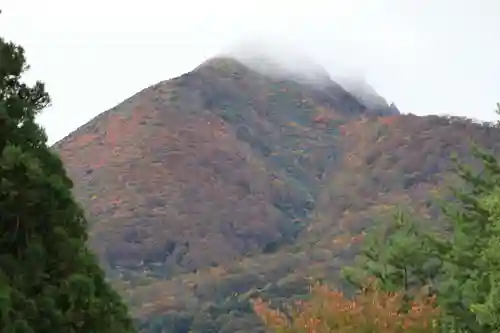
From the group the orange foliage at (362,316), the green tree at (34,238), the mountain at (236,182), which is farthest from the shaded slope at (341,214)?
the green tree at (34,238)

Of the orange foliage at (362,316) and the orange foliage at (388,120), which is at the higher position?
the orange foliage at (388,120)

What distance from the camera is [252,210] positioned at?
234ft

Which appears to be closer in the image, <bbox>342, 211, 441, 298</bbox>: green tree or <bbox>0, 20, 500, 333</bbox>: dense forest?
<bbox>0, 20, 500, 333</bbox>: dense forest

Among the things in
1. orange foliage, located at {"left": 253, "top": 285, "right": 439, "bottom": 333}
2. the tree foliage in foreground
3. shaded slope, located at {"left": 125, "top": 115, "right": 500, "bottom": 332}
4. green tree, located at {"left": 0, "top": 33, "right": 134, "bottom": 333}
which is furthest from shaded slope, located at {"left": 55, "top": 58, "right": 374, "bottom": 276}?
green tree, located at {"left": 0, "top": 33, "right": 134, "bottom": 333}

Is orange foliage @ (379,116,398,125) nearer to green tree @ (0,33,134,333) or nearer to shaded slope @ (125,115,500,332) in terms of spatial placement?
shaded slope @ (125,115,500,332)

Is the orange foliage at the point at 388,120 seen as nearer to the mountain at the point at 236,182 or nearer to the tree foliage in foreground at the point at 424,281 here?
the mountain at the point at 236,182

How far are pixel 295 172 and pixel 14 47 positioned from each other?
74550 mm

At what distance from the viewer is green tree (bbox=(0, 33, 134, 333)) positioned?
6.38 meters

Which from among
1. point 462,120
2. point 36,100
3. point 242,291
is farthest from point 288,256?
point 36,100

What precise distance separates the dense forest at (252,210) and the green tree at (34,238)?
0.06ft

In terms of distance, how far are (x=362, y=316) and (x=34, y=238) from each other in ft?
35.4

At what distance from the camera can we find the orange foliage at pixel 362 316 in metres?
16.4

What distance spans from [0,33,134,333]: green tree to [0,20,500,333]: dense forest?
0.02 m

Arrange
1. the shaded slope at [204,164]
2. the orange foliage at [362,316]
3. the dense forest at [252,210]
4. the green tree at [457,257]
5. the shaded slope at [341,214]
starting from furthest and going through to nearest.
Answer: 1. the shaded slope at [204,164]
2. the shaded slope at [341,214]
3. the green tree at [457,257]
4. the orange foliage at [362,316]
5. the dense forest at [252,210]
